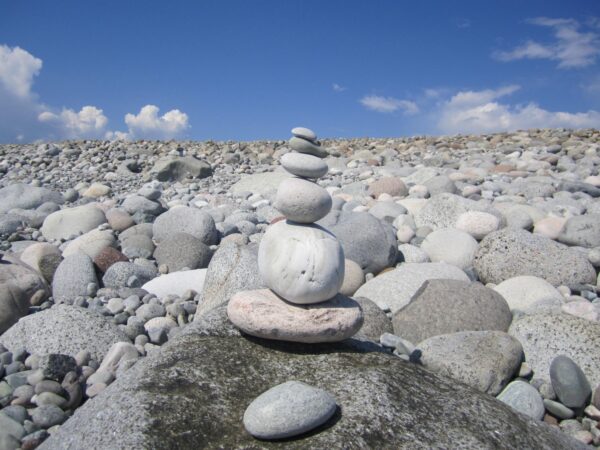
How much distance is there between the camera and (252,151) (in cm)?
1880

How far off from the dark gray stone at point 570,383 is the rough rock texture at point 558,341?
0.19 metres

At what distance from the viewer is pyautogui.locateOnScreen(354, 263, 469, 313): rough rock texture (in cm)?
538

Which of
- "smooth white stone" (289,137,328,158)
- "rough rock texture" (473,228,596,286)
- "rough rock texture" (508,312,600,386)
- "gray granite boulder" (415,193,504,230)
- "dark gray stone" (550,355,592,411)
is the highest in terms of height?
"smooth white stone" (289,137,328,158)

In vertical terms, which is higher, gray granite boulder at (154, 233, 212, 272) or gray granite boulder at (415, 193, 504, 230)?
gray granite boulder at (415, 193, 504, 230)

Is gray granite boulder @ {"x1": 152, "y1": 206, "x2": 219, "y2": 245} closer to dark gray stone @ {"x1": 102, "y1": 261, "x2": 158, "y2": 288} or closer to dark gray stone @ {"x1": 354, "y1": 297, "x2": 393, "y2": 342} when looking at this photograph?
dark gray stone @ {"x1": 102, "y1": 261, "x2": 158, "y2": 288}

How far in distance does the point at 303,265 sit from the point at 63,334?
265 centimetres

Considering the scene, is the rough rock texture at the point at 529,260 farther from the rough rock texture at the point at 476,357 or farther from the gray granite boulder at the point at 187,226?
the gray granite boulder at the point at 187,226

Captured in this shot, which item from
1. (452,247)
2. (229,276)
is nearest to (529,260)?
(452,247)

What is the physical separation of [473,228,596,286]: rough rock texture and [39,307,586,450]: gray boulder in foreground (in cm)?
340

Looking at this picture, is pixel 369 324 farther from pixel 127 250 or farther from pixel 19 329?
pixel 127 250

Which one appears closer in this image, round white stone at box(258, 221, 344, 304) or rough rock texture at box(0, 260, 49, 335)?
round white stone at box(258, 221, 344, 304)

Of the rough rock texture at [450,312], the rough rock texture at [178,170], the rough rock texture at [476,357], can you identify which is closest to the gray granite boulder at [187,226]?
the rough rock texture at [450,312]

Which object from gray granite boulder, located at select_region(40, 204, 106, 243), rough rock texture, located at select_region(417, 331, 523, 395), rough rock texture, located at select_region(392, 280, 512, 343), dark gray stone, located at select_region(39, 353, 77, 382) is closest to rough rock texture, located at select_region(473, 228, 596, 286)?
rough rock texture, located at select_region(392, 280, 512, 343)

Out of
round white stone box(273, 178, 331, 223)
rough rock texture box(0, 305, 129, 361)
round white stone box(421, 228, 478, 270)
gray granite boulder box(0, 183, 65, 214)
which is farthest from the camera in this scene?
gray granite boulder box(0, 183, 65, 214)
